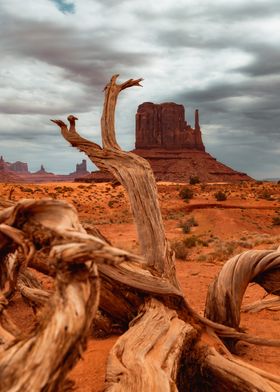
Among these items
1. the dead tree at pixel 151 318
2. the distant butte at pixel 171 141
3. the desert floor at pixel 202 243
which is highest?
the distant butte at pixel 171 141

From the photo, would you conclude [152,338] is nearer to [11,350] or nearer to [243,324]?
[11,350]

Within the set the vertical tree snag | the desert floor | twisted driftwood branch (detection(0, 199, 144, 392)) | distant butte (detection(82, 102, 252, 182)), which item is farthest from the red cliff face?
twisted driftwood branch (detection(0, 199, 144, 392))

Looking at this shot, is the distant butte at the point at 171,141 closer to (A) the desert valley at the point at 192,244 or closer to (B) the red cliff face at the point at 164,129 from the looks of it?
(B) the red cliff face at the point at 164,129

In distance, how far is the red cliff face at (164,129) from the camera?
122 meters

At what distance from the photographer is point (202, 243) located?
55.5ft

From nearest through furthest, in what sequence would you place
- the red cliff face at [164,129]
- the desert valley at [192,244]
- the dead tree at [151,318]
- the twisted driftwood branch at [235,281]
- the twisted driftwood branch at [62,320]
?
the twisted driftwood branch at [62,320] < the dead tree at [151,318] < the desert valley at [192,244] < the twisted driftwood branch at [235,281] < the red cliff face at [164,129]

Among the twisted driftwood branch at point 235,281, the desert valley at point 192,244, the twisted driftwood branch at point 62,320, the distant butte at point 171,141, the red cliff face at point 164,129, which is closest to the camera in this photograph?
the twisted driftwood branch at point 62,320

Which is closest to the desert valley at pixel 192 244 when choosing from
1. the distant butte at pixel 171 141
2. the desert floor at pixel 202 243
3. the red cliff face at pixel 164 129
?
the desert floor at pixel 202 243

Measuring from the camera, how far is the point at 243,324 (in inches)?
262

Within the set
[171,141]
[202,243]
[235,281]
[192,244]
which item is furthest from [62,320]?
[171,141]

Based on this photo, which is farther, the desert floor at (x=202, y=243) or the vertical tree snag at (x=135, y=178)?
the vertical tree snag at (x=135, y=178)

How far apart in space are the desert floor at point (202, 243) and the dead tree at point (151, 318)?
51cm

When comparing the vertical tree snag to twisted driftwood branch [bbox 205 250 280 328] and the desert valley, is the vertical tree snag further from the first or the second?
twisted driftwood branch [bbox 205 250 280 328]

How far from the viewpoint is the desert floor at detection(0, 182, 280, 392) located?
492 centimetres
